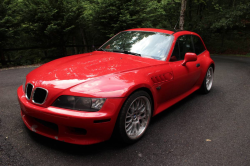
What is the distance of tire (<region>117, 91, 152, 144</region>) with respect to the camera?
2.30m

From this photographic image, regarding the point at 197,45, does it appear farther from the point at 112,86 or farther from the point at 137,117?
the point at 112,86

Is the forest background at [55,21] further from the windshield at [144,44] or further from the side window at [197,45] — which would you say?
the windshield at [144,44]

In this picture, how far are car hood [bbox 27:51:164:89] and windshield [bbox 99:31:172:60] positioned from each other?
0.19 metres

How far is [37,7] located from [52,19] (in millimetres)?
835

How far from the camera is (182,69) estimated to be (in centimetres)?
339

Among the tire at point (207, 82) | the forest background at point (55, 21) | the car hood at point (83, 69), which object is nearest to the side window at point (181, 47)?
the car hood at point (83, 69)

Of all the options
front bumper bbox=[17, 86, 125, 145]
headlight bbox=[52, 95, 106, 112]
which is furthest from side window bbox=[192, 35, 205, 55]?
headlight bbox=[52, 95, 106, 112]

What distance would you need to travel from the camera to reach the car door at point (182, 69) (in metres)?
3.27

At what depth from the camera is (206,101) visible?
4.33 metres

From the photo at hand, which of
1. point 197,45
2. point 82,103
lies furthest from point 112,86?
point 197,45

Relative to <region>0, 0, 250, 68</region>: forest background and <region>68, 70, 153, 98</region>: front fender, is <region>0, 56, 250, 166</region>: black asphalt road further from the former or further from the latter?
<region>0, 0, 250, 68</region>: forest background

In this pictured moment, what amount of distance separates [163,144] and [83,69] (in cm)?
150

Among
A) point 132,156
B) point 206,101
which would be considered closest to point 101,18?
point 206,101

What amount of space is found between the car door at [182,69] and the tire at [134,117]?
79cm
